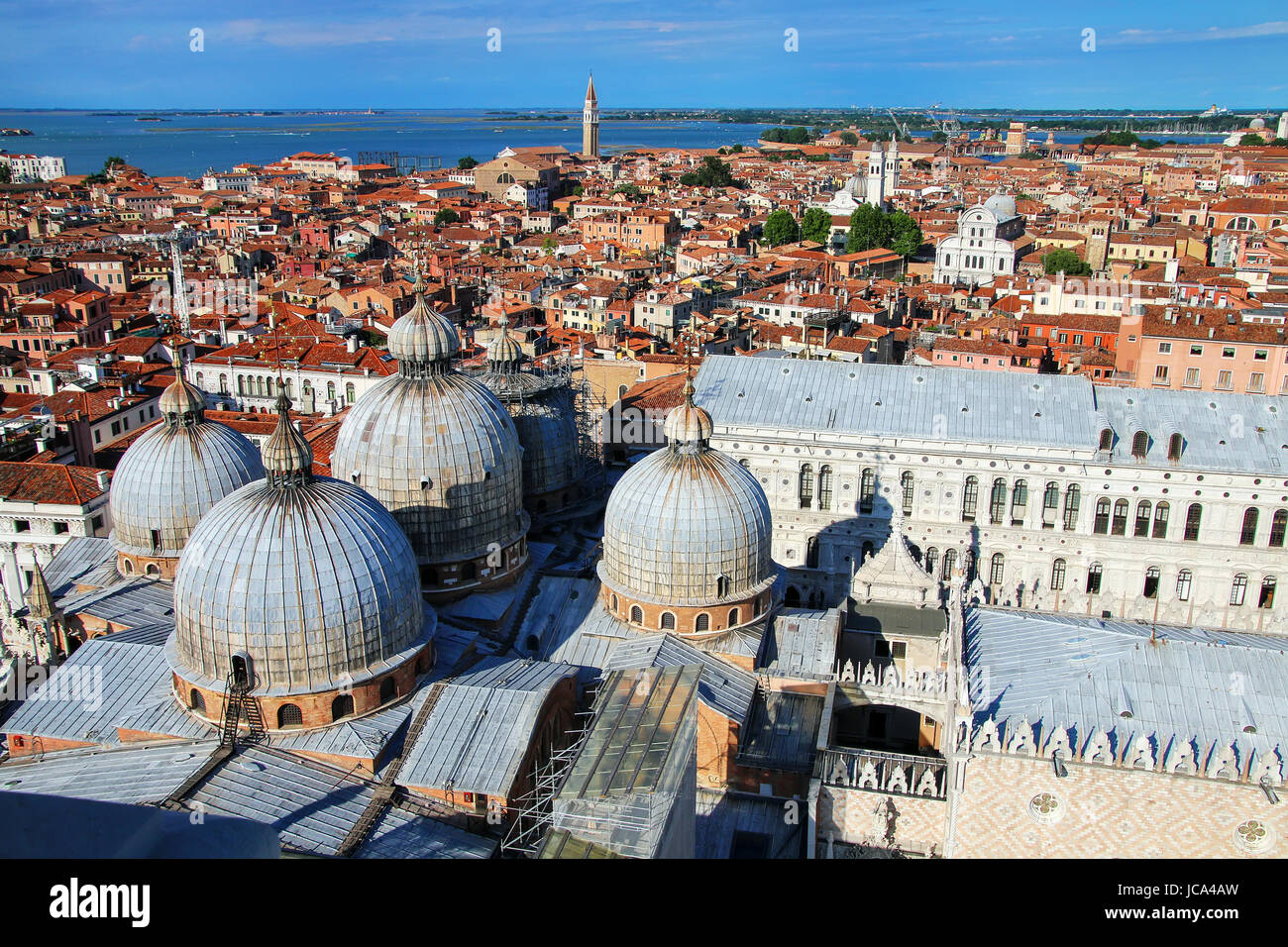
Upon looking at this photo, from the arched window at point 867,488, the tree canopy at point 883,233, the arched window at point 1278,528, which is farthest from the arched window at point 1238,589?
the tree canopy at point 883,233

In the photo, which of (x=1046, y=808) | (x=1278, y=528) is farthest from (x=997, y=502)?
(x=1046, y=808)

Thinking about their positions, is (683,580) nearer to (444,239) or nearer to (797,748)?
(797,748)

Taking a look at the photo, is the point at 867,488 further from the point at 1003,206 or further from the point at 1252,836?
the point at 1003,206
